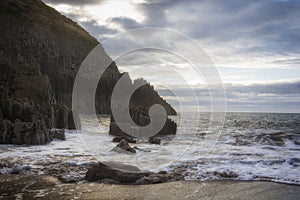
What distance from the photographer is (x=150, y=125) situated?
110 ft

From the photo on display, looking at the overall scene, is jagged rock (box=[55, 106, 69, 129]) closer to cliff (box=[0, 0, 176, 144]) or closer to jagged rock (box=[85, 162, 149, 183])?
cliff (box=[0, 0, 176, 144])

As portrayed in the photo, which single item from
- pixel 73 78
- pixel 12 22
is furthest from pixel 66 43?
pixel 12 22

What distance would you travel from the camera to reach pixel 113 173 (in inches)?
442

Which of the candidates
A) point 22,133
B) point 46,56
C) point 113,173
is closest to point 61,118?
point 22,133

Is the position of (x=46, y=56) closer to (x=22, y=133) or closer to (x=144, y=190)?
(x=22, y=133)

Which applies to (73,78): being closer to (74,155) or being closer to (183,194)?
(74,155)

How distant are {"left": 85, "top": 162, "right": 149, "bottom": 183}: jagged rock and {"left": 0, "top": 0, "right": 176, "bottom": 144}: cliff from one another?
20593 mm

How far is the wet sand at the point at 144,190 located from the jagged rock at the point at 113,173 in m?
0.52

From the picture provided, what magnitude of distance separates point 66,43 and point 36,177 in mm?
74300

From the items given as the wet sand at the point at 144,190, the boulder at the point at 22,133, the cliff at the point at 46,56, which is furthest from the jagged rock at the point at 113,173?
the cliff at the point at 46,56

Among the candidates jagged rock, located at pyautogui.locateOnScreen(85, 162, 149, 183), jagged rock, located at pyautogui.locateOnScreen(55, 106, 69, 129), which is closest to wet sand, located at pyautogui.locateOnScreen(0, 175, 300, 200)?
jagged rock, located at pyautogui.locateOnScreen(85, 162, 149, 183)

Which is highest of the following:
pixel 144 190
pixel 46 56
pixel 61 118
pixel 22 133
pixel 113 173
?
pixel 46 56

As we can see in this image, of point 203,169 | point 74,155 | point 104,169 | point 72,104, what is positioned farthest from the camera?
point 72,104

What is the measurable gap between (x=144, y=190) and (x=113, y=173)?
163 cm
